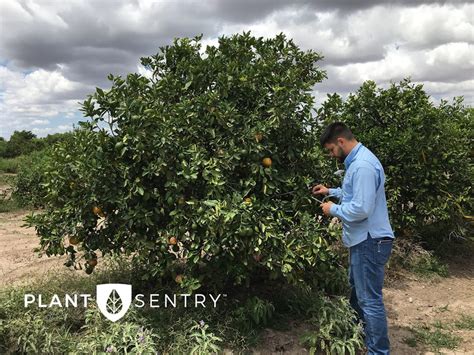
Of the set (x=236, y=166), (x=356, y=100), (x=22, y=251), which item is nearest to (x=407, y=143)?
(x=356, y=100)

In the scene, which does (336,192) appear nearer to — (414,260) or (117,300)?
(117,300)

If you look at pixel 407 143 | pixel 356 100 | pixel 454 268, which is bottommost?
pixel 454 268

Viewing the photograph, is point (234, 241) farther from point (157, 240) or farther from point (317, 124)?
point (317, 124)

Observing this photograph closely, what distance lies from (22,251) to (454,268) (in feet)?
20.2

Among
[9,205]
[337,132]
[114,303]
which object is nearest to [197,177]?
[337,132]

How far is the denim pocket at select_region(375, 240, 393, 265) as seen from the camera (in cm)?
344

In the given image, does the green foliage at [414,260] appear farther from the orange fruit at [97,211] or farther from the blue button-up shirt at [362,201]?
the orange fruit at [97,211]

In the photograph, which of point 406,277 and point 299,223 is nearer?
point 299,223

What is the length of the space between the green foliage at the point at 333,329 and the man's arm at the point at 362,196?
0.95m

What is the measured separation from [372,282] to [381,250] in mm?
267

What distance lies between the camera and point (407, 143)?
5.69 meters

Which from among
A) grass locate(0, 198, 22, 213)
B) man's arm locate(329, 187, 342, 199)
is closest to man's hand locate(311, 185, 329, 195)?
man's arm locate(329, 187, 342, 199)

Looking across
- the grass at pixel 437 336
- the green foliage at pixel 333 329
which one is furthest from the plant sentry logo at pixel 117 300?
the grass at pixel 437 336

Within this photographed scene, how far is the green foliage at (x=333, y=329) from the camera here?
3.64 meters
